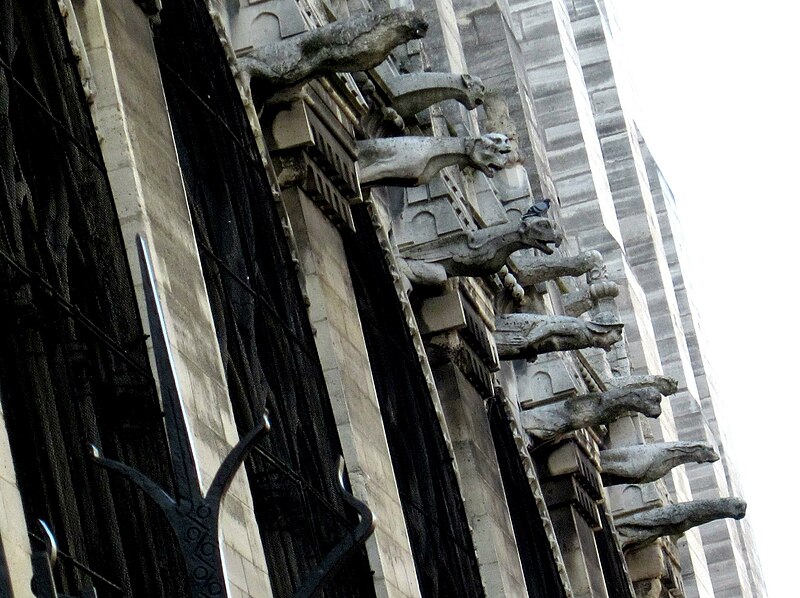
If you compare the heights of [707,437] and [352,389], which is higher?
[352,389]

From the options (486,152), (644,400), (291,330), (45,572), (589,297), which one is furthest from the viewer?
(589,297)

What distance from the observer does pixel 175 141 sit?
2020 cm

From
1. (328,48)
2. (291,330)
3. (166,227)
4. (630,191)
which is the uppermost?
(328,48)

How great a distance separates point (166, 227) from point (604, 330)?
42.8 feet

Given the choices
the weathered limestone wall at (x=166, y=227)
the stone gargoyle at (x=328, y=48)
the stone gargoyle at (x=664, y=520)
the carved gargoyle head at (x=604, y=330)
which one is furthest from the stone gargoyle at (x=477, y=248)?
the stone gargoyle at (x=664, y=520)

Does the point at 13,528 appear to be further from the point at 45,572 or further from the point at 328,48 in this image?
the point at 328,48

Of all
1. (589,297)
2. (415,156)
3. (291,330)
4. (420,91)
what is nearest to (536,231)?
(420,91)

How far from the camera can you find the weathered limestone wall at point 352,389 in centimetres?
2186

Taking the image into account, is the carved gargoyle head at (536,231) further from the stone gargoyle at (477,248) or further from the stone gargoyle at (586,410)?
the stone gargoyle at (586,410)

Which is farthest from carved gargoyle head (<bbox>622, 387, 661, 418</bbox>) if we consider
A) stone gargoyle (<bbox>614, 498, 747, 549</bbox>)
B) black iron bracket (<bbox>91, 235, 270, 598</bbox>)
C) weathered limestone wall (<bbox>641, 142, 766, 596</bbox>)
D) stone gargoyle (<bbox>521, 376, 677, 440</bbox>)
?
weathered limestone wall (<bbox>641, 142, 766, 596</bbox>)

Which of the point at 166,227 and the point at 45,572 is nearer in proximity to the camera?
the point at 45,572

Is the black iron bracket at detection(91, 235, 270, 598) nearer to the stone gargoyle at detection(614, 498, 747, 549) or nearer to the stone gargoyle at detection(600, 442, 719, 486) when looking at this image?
the stone gargoyle at detection(600, 442, 719, 486)

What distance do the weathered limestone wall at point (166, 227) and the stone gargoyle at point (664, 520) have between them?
19.7 meters

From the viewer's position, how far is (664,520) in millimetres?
38750
